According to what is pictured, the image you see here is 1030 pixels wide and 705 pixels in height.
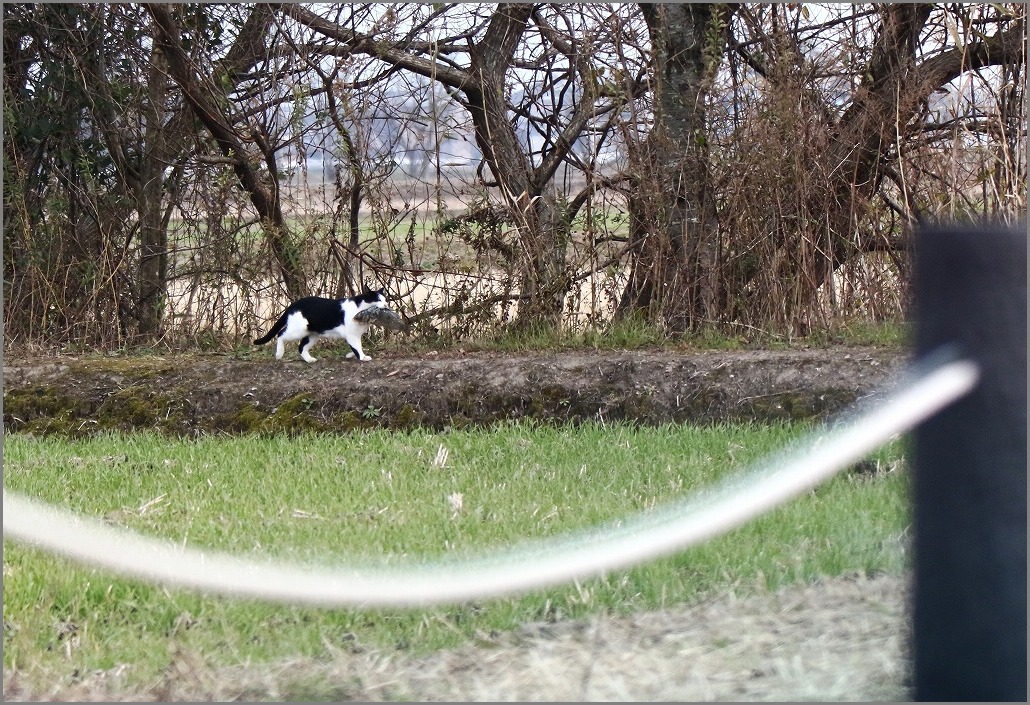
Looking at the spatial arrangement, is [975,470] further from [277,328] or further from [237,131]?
[237,131]

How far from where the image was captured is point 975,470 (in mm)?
2541

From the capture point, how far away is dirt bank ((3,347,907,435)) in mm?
6992

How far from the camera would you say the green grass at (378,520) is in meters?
3.76

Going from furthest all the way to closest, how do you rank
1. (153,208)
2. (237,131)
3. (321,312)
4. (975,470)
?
(153,208) < (237,131) < (321,312) < (975,470)

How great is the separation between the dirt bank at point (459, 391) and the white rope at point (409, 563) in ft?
5.24

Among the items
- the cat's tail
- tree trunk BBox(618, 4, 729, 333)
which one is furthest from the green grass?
tree trunk BBox(618, 4, 729, 333)

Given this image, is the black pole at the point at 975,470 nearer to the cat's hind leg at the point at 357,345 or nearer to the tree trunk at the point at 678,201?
the cat's hind leg at the point at 357,345

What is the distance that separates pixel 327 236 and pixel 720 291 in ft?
11.7

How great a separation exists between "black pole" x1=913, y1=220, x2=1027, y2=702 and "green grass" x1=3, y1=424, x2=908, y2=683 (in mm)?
1361

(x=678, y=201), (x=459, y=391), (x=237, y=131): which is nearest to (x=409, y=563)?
(x=459, y=391)

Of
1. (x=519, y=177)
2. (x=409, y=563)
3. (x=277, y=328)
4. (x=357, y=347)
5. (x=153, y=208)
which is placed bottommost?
(x=409, y=563)

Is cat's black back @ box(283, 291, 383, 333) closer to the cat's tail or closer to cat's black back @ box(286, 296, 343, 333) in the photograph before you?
cat's black back @ box(286, 296, 343, 333)

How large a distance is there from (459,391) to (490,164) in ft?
9.76

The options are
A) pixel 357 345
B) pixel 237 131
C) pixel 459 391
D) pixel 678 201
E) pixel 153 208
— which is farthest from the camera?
pixel 153 208
